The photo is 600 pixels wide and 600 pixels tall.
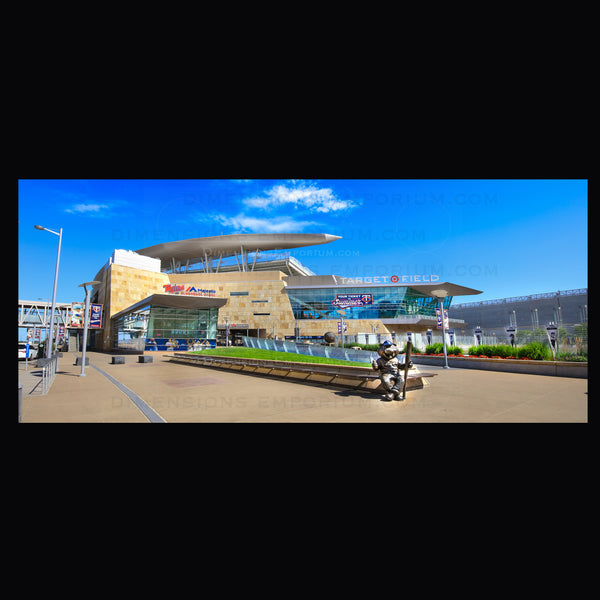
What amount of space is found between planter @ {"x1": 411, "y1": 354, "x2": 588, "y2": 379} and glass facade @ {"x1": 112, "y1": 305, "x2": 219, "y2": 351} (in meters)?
28.6

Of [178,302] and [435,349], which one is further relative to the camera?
[178,302]

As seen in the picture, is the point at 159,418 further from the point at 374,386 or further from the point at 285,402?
the point at 374,386

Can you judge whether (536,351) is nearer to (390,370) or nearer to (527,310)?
(390,370)

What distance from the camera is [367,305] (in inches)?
2312

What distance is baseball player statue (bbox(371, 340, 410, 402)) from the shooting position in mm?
8187

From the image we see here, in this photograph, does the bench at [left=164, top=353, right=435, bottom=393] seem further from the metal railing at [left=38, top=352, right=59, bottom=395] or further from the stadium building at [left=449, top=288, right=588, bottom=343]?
the stadium building at [left=449, top=288, right=588, bottom=343]

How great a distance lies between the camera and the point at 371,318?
58062 millimetres

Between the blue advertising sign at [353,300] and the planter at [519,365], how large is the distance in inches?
1563

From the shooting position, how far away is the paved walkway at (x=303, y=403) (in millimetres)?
6316

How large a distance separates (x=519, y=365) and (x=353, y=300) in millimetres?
44910

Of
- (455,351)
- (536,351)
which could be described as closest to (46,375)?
(455,351)

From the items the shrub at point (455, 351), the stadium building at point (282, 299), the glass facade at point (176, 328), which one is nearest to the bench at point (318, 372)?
the shrub at point (455, 351)
